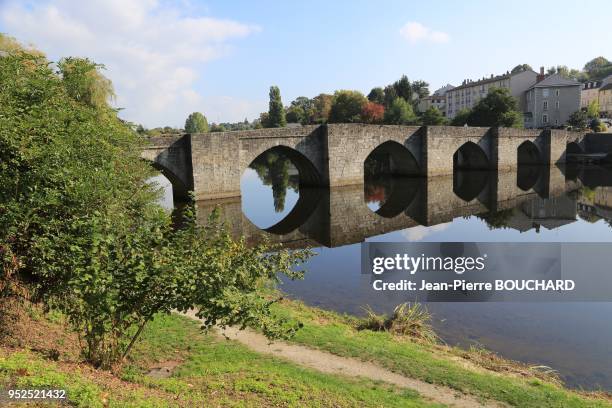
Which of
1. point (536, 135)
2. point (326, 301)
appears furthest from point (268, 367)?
point (536, 135)

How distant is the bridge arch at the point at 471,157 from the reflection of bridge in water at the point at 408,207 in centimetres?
492

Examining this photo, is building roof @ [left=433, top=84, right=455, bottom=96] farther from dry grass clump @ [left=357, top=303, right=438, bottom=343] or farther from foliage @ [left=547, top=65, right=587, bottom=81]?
dry grass clump @ [left=357, top=303, right=438, bottom=343]

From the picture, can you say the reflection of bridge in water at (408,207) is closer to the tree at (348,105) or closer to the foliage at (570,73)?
the tree at (348,105)

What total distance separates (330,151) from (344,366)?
26.8 meters

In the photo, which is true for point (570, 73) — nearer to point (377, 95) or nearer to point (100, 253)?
point (377, 95)

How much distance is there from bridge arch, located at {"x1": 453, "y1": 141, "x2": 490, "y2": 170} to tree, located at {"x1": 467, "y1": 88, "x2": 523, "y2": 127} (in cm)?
1180

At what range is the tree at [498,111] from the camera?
6150cm

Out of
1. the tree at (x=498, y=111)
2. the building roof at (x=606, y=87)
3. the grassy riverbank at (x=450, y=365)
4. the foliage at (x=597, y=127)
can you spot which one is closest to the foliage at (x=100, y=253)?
the grassy riverbank at (x=450, y=365)

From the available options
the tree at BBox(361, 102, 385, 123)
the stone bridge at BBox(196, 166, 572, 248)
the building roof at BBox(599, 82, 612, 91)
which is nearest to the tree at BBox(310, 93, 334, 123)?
the tree at BBox(361, 102, 385, 123)

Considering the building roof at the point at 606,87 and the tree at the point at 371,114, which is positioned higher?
the building roof at the point at 606,87

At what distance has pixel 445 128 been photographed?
139 ft

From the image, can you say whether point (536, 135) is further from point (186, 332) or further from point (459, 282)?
point (186, 332)

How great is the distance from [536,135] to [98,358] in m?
54.2

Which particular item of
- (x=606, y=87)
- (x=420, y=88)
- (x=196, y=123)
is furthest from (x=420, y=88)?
(x=196, y=123)
